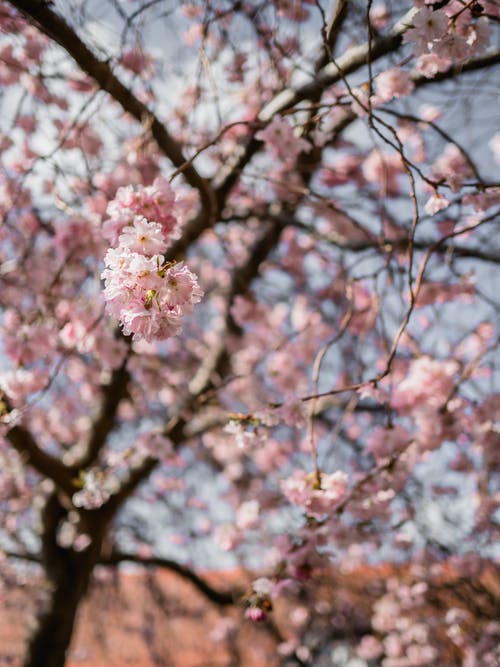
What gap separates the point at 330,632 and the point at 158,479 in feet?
9.85

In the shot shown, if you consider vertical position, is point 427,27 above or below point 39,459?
above

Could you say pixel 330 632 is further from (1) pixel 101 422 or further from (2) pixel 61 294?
(2) pixel 61 294

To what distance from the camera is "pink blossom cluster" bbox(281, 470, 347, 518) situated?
218cm

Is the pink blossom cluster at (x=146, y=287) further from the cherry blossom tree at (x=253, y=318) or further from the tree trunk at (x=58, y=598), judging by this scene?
the tree trunk at (x=58, y=598)

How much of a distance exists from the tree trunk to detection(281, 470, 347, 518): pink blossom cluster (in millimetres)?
2550

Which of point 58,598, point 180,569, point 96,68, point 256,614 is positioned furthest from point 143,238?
point 180,569

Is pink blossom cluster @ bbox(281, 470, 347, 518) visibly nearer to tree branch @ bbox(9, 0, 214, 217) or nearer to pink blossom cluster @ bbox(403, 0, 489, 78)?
tree branch @ bbox(9, 0, 214, 217)

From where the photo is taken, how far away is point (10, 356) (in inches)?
116

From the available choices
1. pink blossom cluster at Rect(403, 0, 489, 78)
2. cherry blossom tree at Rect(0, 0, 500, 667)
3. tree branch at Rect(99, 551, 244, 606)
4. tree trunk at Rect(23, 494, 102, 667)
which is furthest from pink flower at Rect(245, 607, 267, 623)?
tree branch at Rect(99, 551, 244, 606)

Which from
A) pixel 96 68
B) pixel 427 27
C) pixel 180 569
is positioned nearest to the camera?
pixel 427 27

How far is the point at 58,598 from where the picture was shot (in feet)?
13.7

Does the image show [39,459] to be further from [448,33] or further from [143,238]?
[448,33]

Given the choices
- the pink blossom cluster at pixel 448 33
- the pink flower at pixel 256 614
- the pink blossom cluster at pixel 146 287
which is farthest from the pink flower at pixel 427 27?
the pink flower at pixel 256 614

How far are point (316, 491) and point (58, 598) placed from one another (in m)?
2.98
